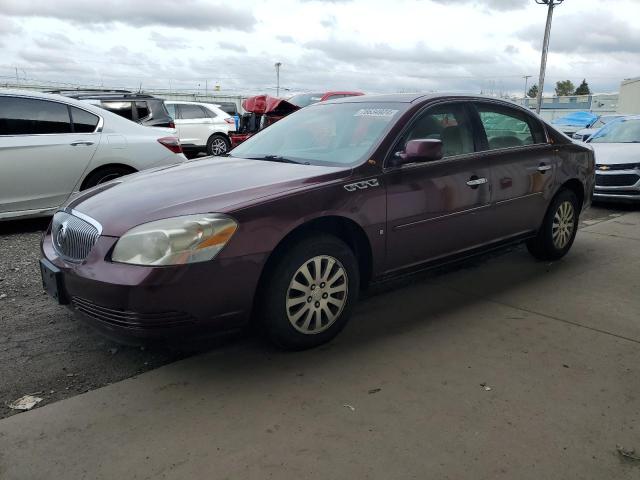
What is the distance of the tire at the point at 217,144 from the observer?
48.4 feet

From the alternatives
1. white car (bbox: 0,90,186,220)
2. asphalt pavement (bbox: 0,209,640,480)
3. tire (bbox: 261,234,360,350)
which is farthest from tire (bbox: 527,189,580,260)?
white car (bbox: 0,90,186,220)

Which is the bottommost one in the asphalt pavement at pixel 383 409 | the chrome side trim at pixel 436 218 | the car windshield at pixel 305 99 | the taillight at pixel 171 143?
the asphalt pavement at pixel 383 409

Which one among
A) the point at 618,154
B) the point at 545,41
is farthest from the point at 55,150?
the point at 545,41

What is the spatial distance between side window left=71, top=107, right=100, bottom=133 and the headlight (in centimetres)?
374

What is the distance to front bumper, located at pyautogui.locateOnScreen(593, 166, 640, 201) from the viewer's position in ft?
25.6

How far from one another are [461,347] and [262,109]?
10.2m

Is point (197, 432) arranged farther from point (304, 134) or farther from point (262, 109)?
Result: point (262, 109)

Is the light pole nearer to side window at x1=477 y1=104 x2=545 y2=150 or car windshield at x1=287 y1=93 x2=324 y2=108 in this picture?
car windshield at x1=287 y1=93 x2=324 y2=108

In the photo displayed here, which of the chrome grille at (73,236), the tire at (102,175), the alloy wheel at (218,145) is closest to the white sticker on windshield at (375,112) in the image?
the chrome grille at (73,236)

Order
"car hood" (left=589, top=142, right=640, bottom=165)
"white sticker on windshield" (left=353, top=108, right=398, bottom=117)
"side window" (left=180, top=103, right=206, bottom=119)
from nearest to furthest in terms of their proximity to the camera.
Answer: "white sticker on windshield" (left=353, top=108, right=398, bottom=117) < "car hood" (left=589, top=142, right=640, bottom=165) < "side window" (left=180, top=103, right=206, bottom=119)

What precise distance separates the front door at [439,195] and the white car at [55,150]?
3575 mm

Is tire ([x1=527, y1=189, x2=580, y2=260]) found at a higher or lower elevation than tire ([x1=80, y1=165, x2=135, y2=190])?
lower

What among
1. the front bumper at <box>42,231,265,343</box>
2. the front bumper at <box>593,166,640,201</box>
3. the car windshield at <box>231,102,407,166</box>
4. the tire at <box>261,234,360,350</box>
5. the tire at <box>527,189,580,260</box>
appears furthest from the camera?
the front bumper at <box>593,166,640,201</box>

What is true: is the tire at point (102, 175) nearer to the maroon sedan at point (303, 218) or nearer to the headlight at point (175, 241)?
the maroon sedan at point (303, 218)
